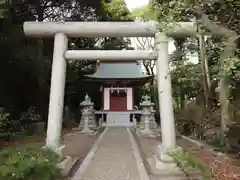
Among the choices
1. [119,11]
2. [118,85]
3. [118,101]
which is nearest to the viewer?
[118,101]

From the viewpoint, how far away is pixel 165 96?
6.23 meters

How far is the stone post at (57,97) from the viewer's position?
20.3ft

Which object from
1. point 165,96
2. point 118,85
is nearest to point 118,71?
point 118,85

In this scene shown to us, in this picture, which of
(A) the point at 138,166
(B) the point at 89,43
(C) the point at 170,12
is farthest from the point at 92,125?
(C) the point at 170,12

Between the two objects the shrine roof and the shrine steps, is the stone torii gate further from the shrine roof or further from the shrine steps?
the shrine roof

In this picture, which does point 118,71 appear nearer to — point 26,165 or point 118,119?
point 118,119

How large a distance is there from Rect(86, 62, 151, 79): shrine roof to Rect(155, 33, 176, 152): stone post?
1572cm

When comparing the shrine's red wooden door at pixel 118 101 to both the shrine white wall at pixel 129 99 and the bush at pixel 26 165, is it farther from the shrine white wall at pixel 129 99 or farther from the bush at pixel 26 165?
the bush at pixel 26 165

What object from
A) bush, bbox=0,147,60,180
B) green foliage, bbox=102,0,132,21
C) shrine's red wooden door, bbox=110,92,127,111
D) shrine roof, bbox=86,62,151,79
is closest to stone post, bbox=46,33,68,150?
bush, bbox=0,147,60,180

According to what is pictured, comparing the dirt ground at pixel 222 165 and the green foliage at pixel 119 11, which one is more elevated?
the green foliage at pixel 119 11

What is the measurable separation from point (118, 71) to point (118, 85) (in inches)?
41.1

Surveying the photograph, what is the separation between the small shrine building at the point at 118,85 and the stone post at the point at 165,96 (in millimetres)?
15496

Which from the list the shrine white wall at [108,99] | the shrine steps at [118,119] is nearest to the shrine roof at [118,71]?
the shrine white wall at [108,99]

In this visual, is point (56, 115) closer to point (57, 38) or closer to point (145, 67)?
point (57, 38)
